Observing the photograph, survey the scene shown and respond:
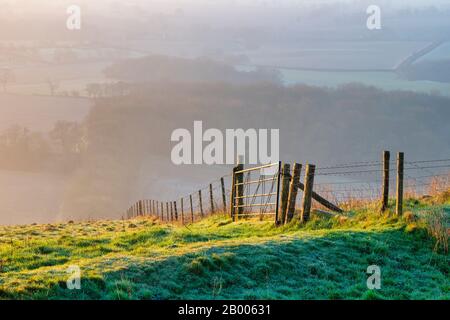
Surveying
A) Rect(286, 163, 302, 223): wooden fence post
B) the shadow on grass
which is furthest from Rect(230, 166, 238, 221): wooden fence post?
the shadow on grass

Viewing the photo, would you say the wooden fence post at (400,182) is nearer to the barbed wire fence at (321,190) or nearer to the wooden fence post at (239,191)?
the barbed wire fence at (321,190)

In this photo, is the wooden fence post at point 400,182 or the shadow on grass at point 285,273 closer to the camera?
the shadow on grass at point 285,273

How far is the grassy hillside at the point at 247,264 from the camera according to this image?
1096 centimetres

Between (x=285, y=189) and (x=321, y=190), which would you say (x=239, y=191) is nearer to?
(x=321, y=190)

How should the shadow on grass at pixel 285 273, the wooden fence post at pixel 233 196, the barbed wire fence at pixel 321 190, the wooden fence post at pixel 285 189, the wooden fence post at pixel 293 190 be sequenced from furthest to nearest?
1. the wooden fence post at pixel 233 196
2. the wooden fence post at pixel 285 189
3. the wooden fence post at pixel 293 190
4. the barbed wire fence at pixel 321 190
5. the shadow on grass at pixel 285 273

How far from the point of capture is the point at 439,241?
1491cm

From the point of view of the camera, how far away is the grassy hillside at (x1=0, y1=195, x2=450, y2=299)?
10961 mm

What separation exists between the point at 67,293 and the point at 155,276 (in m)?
1.68

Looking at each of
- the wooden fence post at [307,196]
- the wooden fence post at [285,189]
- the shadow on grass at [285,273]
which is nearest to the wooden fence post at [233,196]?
the wooden fence post at [285,189]

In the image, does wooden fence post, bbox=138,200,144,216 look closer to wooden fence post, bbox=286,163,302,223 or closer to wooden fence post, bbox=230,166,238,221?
wooden fence post, bbox=230,166,238,221

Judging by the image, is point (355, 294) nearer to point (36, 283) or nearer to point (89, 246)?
point (36, 283)

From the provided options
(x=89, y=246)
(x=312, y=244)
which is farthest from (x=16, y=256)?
(x=312, y=244)

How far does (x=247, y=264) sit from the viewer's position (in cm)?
1259
